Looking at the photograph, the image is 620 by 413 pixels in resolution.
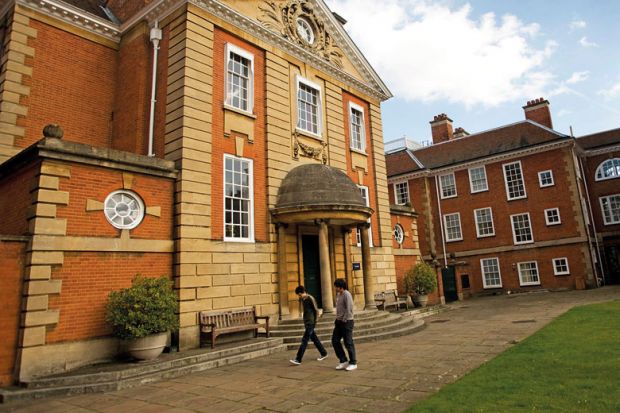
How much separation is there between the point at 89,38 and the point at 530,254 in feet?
86.2

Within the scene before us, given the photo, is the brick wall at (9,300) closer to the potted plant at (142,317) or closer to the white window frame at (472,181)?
the potted plant at (142,317)

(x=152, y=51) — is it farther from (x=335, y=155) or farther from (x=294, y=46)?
(x=335, y=155)

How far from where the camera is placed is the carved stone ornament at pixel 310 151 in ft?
47.8

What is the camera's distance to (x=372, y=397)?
19.7ft

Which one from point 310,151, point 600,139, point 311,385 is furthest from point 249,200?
point 600,139

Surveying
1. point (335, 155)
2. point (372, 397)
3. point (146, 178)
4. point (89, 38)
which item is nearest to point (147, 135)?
point (146, 178)

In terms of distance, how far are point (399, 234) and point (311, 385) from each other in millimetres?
14646

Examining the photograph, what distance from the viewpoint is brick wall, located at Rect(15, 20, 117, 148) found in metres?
11.9

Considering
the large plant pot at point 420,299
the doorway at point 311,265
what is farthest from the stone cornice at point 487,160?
the doorway at point 311,265

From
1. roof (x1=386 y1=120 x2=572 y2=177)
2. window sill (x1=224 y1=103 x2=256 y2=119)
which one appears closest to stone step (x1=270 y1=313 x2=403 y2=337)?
window sill (x1=224 y1=103 x2=256 y2=119)

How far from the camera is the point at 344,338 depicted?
816 centimetres

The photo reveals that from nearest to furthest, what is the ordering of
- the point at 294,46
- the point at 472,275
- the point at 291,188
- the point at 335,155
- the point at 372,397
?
the point at 372,397 → the point at 291,188 → the point at 294,46 → the point at 335,155 → the point at 472,275

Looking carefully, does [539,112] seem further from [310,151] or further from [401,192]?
[310,151]

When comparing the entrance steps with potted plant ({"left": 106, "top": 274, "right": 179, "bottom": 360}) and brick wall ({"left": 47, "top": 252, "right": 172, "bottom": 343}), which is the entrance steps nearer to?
potted plant ({"left": 106, "top": 274, "right": 179, "bottom": 360})
